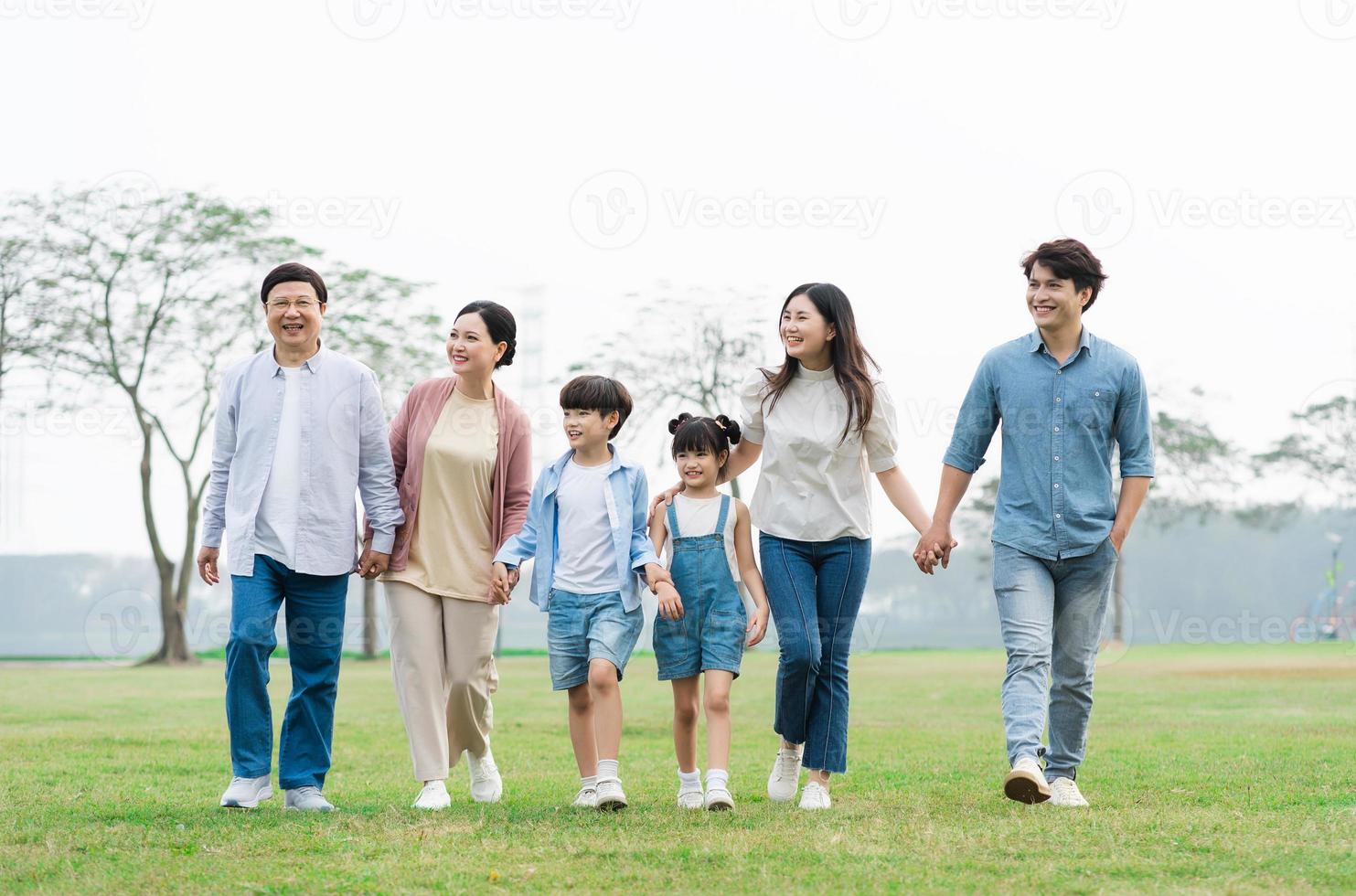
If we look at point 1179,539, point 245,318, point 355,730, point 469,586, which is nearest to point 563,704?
point 355,730

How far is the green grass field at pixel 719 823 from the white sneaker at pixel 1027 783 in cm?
5

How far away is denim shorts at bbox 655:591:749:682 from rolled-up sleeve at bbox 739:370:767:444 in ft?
2.26

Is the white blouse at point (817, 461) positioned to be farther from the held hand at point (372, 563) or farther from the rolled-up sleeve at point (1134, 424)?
the held hand at point (372, 563)

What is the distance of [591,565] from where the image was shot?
5512mm

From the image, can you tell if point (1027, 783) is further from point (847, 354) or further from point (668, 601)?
point (847, 354)

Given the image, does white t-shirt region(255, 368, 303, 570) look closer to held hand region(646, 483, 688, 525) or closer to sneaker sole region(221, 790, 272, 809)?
sneaker sole region(221, 790, 272, 809)

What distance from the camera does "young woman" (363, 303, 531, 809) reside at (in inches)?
225

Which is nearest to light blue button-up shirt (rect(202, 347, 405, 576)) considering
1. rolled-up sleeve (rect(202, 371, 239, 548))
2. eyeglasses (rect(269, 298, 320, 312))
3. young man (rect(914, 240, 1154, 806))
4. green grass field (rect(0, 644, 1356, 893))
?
rolled-up sleeve (rect(202, 371, 239, 548))

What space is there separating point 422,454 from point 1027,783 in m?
2.70

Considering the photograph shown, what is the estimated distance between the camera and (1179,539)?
64.4 meters

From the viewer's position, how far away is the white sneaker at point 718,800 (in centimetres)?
521

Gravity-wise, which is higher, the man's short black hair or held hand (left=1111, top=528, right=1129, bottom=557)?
the man's short black hair

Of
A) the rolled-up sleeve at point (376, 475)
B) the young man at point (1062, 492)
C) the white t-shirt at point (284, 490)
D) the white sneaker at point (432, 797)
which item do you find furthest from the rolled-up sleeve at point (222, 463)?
the young man at point (1062, 492)

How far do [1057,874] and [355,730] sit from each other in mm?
7866
